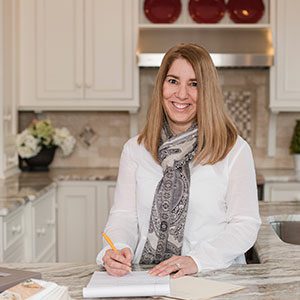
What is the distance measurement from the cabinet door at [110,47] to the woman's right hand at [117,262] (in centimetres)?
282

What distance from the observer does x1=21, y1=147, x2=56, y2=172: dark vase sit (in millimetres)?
4742

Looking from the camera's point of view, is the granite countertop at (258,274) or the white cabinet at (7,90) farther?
the white cabinet at (7,90)

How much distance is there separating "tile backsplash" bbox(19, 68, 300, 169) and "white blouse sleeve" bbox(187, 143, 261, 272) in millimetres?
2812

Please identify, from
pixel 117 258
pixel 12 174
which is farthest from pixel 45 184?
pixel 117 258

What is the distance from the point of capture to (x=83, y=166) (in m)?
5.05

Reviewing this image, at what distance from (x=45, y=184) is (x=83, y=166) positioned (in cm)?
94

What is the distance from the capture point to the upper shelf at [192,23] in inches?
181

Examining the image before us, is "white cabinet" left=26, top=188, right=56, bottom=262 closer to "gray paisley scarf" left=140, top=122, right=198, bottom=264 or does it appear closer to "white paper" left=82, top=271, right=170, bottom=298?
"gray paisley scarf" left=140, top=122, right=198, bottom=264

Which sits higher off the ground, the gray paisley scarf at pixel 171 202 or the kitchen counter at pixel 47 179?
the gray paisley scarf at pixel 171 202

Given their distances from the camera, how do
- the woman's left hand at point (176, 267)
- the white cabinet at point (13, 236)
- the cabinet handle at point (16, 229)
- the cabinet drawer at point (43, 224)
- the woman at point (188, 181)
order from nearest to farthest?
the woman's left hand at point (176, 267) → the woman at point (188, 181) → the white cabinet at point (13, 236) → the cabinet handle at point (16, 229) → the cabinet drawer at point (43, 224)

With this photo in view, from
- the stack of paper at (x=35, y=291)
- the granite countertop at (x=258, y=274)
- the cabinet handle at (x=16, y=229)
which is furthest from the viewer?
the cabinet handle at (x=16, y=229)

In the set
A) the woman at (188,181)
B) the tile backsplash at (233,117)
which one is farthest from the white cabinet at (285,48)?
the woman at (188,181)

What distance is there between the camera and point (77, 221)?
4539 millimetres

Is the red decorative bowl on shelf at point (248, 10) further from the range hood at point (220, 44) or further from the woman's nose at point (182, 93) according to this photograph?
the woman's nose at point (182, 93)
